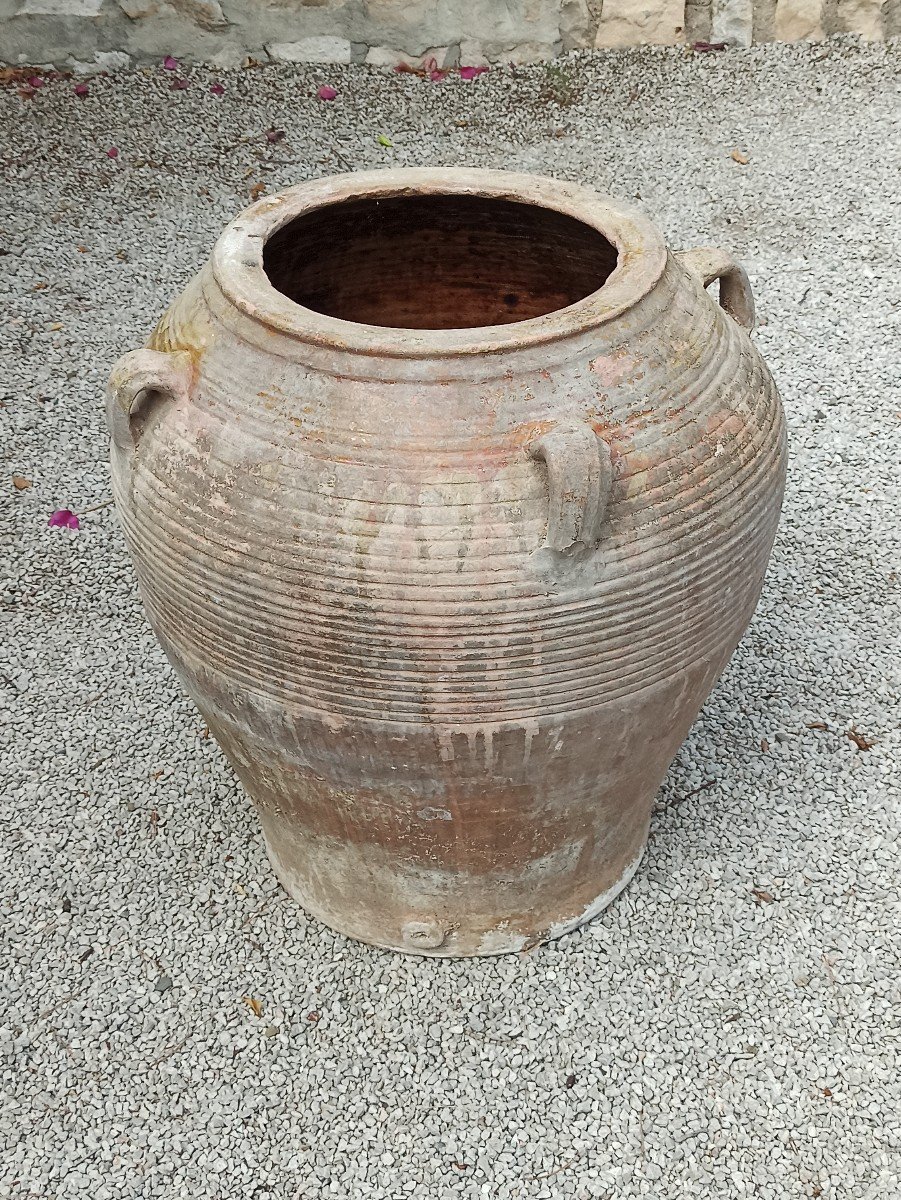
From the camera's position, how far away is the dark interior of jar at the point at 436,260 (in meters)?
2.31

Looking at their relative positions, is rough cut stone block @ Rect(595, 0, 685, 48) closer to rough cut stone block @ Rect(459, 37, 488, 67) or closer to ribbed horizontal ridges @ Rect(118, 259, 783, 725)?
rough cut stone block @ Rect(459, 37, 488, 67)

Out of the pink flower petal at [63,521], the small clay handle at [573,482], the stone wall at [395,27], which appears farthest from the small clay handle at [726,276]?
the stone wall at [395,27]

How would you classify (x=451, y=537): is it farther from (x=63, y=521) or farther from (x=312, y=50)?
(x=312, y=50)

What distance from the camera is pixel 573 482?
1.58 metres

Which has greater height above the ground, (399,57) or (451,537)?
(451,537)

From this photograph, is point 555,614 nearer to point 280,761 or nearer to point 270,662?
point 270,662

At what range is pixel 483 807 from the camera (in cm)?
194

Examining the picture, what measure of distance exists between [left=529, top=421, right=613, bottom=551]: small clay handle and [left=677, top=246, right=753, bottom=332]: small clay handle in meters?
0.66

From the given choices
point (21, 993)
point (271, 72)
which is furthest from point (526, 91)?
point (21, 993)

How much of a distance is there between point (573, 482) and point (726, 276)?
0.81 metres

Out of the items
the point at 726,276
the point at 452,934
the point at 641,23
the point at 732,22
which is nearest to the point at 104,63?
the point at 641,23

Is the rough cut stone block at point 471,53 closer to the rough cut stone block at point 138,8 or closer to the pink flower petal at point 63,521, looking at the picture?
the rough cut stone block at point 138,8

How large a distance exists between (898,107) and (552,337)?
15.6 feet

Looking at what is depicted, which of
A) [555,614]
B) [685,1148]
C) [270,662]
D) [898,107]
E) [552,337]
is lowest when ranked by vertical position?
[685,1148]
